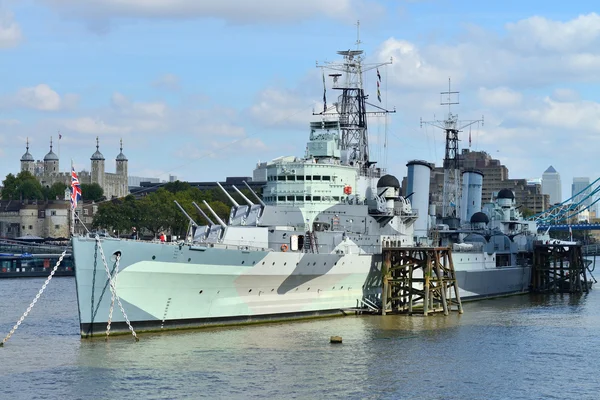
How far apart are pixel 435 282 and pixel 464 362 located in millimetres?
16549

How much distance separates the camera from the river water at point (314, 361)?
27484 mm

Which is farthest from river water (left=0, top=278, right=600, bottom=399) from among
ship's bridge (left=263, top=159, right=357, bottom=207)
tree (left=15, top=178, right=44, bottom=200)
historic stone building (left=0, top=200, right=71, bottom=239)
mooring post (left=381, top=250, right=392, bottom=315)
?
tree (left=15, top=178, right=44, bottom=200)

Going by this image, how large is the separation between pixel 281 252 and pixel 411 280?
949 centimetres

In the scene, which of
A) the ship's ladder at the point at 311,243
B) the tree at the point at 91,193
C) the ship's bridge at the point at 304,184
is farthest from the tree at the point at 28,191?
the ship's ladder at the point at 311,243

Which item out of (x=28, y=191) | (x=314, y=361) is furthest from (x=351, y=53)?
(x=28, y=191)

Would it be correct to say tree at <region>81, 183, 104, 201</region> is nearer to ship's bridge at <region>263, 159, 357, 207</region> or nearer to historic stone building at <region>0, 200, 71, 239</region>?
historic stone building at <region>0, 200, 71, 239</region>

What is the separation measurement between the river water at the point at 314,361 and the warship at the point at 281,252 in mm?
1092

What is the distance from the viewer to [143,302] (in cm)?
3503

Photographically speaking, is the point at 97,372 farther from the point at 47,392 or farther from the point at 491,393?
the point at 491,393

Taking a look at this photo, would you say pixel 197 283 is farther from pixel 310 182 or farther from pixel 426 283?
pixel 426 283

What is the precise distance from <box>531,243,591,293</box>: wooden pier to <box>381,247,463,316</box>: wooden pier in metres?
22.4

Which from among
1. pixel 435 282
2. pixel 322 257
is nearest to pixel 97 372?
pixel 322 257

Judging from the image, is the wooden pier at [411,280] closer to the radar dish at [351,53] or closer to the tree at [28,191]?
the radar dish at [351,53]

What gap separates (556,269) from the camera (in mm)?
68000
